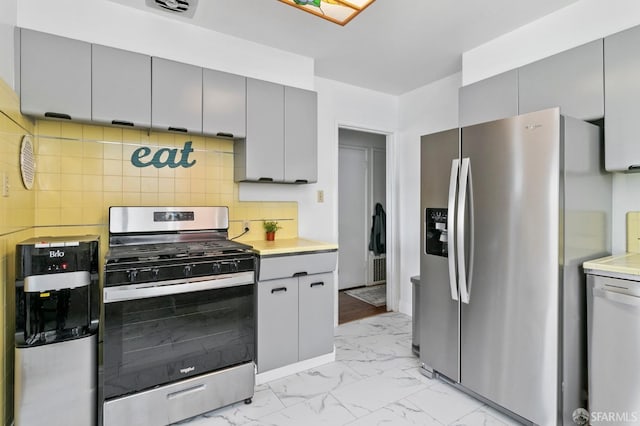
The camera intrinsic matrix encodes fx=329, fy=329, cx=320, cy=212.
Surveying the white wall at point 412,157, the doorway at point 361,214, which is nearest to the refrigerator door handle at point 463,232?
the white wall at point 412,157

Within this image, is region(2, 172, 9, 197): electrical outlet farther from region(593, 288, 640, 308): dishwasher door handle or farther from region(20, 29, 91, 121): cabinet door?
region(593, 288, 640, 308): dishwasher door handle

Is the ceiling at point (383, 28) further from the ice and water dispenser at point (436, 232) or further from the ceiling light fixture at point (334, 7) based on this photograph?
the ice and water dispenser at point (436, 232)

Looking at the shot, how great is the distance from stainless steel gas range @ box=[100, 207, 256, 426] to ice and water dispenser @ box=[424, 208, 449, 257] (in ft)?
4.17

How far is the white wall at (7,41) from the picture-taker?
5.46ft

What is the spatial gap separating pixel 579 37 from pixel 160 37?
9.64 feet

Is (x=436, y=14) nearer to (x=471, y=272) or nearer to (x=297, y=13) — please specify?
(x=297, y=13)

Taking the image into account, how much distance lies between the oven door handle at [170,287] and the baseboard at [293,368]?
76 cm

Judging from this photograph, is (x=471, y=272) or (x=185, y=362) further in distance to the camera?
(x=471, y=272)

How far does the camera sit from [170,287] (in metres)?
1.89

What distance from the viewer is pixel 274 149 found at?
8.98ft

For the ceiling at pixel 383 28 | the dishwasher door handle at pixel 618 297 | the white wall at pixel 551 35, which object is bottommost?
the dishwasher door handle at pixel 618 297

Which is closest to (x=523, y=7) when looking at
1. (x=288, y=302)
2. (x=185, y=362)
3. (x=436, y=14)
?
(x=436, y=14)

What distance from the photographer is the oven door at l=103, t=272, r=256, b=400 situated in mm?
1762

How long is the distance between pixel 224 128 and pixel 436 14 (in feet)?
5.73
